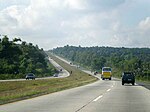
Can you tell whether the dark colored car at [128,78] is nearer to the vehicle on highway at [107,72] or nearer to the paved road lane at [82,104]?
the paved road lane at [82,104]

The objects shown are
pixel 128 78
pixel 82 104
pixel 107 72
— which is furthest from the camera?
pixel 107 72

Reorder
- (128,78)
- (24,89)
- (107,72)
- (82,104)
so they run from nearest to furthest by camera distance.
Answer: (82,104), (24,89), (128,78), (107,72)

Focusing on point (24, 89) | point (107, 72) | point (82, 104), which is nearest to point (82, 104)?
point (82, 104)

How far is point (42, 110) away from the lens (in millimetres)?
18359

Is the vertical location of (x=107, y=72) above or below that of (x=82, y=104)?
above

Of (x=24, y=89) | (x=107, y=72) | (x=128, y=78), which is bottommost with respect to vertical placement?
(x=24, y=89)

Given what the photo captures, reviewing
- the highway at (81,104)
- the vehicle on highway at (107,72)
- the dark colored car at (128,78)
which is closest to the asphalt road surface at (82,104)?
the highway at (81,104)

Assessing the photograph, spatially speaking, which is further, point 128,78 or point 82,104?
point 128,78

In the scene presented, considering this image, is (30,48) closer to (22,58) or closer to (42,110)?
(22,58)

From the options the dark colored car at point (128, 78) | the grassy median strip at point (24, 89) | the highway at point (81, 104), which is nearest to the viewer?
the highway at point (81, 104)

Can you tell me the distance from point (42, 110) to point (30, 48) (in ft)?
487

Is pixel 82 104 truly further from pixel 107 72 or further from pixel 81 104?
pixel 107 72

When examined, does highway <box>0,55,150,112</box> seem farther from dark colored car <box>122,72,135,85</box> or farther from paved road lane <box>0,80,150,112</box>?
dark colored car <box>122,72,135,85</box>

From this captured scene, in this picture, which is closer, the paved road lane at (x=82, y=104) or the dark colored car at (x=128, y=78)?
the paved road lane at (x=82, y=104)
